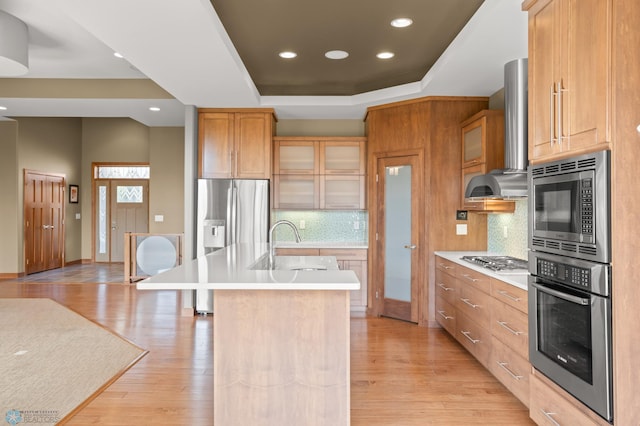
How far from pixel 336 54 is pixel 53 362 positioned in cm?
371

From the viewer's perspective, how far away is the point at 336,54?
13.9ft

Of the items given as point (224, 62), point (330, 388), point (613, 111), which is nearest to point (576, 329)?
point (613, 111)

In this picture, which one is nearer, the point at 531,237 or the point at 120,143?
the point at 531,237

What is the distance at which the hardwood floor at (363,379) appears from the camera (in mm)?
2773

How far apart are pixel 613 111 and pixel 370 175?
3735 mm

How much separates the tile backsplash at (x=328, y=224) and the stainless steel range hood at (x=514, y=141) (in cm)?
273

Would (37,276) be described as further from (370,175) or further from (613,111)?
(613,111)

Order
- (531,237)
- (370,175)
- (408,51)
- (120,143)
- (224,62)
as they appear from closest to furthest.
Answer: (531,237), (224,62), (408,51), (370,175), (120,143)

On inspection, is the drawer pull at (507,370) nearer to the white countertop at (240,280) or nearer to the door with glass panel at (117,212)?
the white countertop at (240,280)

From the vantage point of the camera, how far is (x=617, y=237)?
1879 mm

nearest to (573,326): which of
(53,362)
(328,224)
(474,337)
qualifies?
(474,337)

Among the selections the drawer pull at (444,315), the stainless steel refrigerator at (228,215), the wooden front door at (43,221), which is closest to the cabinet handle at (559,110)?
the drawer pull at (444,315)

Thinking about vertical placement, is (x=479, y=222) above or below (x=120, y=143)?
below

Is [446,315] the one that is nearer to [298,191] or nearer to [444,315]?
[444,315]
